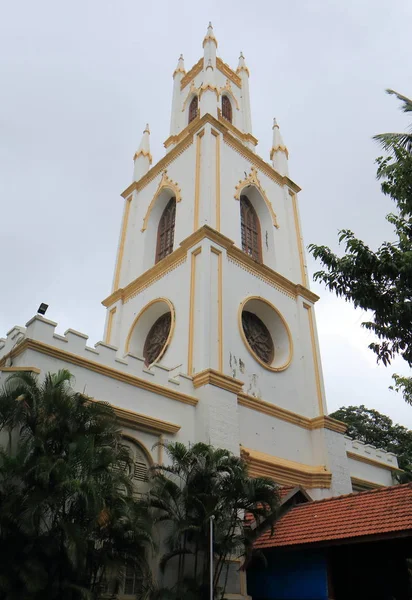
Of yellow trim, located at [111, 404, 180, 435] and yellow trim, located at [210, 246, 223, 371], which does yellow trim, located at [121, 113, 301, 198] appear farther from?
yellow trim, located at [111, 404, 180, 435]

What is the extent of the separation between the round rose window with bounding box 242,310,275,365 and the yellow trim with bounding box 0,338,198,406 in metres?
4.40

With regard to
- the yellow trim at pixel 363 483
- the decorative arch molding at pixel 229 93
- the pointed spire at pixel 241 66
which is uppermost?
the pointed spire at pixel 241 66

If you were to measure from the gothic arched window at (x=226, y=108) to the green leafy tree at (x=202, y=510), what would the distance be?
18817 mm

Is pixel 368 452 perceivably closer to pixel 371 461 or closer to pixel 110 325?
pixel 371 461

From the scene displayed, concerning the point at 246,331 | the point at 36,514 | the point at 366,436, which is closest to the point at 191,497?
the point at 36,514

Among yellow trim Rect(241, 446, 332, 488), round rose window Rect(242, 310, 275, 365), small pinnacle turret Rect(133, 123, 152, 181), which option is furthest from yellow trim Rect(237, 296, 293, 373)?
small pinnacle turret Rect(133, 123, 152, 181)

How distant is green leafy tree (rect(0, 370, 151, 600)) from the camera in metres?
7.13

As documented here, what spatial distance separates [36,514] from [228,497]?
3892 mm

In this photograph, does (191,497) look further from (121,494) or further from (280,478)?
(280,478)

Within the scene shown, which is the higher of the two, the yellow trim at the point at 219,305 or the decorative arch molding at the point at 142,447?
the yellow trim at the point at 219,305

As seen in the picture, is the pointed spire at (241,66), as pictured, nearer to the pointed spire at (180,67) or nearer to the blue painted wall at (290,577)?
the pointed spire at (180,67)

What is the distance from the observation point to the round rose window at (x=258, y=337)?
16578 millimetres

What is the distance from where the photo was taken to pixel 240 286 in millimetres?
16328

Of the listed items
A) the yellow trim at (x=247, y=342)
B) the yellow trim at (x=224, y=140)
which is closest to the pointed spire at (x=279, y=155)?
the yellow trim at (x=224, y=140)
